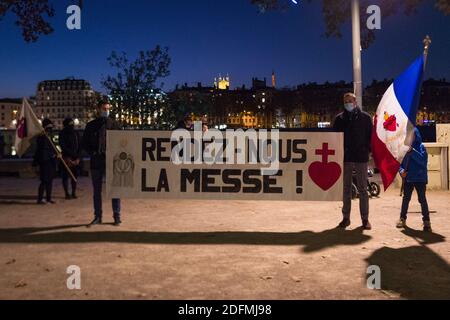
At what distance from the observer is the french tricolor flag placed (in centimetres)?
866

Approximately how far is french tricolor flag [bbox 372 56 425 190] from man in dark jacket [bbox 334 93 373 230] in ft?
0.61

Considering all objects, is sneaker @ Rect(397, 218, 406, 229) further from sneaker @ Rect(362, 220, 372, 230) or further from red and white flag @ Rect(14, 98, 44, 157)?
red and white flag @ Rect(14, 98, 44, 157)

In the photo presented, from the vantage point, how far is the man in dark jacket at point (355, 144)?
8852 mm

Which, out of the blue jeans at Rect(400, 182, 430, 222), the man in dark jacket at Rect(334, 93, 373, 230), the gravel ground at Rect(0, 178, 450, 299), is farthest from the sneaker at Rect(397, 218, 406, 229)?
the man in dark jacket at Rect(334, 93, 373, 230)

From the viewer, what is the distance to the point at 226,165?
8977 millimetres

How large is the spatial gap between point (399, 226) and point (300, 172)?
1.86 meters

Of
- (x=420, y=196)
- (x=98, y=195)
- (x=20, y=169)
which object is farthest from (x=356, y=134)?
(x=20, y=169)

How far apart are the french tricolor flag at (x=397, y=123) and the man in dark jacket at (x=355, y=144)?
187mm

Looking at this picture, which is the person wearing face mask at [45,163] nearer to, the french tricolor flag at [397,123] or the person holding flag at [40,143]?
the person holding flag at [40,143]

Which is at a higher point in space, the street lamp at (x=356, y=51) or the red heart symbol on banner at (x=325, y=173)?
the street lamp at (x=356, y=51)

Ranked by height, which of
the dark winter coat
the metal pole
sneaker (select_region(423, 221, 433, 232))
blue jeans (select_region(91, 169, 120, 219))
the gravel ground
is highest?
the metal pole

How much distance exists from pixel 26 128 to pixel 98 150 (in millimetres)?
3280

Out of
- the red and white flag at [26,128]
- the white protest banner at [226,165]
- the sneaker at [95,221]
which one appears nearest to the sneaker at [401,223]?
the white protest banner at [226,165]

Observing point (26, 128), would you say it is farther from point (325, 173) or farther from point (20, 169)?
point (20, 169)
